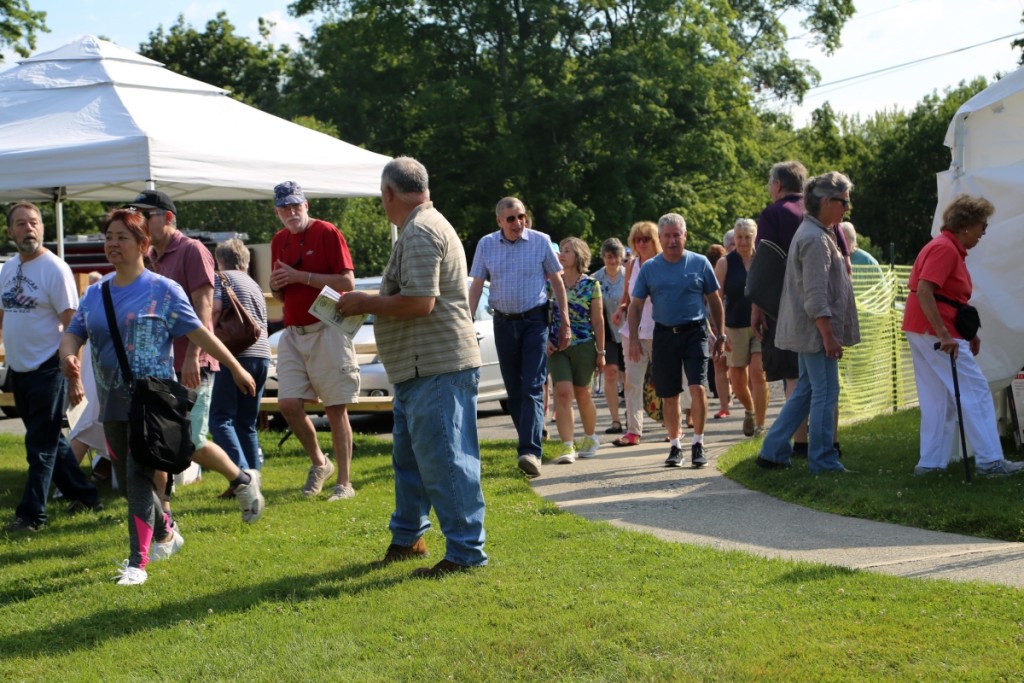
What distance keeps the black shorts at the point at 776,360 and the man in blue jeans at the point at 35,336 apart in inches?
199

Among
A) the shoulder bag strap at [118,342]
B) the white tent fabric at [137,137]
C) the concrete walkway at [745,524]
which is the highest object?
the white tent fabric at [137,137]

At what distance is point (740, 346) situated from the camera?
1179 cm

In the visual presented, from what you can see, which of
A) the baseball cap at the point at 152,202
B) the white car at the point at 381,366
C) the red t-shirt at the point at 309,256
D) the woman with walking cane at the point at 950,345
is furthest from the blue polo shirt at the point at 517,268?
the white car at the point at 381,366

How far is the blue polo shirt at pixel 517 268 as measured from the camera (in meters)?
9.38

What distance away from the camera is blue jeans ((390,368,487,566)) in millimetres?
6020

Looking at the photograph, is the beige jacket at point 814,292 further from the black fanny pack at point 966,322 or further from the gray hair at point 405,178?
the gray hair at point 405,178

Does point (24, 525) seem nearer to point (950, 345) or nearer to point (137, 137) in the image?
point (137, 137)

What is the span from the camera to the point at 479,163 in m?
38.6

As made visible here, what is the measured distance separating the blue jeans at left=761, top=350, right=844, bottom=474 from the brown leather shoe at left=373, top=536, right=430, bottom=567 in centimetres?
319

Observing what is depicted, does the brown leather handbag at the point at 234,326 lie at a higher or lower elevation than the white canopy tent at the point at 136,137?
lower

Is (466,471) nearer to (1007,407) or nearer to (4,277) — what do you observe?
(4,277)

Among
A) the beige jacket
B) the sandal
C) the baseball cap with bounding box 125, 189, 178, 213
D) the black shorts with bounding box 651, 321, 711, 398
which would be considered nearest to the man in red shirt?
the baseball cap with bounding box 125, 189, 178, 213

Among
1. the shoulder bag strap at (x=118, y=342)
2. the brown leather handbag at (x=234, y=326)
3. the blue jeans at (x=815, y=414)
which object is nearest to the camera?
the shoulder bag strap at (x=118, y=342)

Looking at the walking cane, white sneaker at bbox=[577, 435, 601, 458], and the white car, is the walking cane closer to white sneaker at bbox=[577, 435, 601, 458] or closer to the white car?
white sneaker at bbox=[577, 435, 601, 458]
